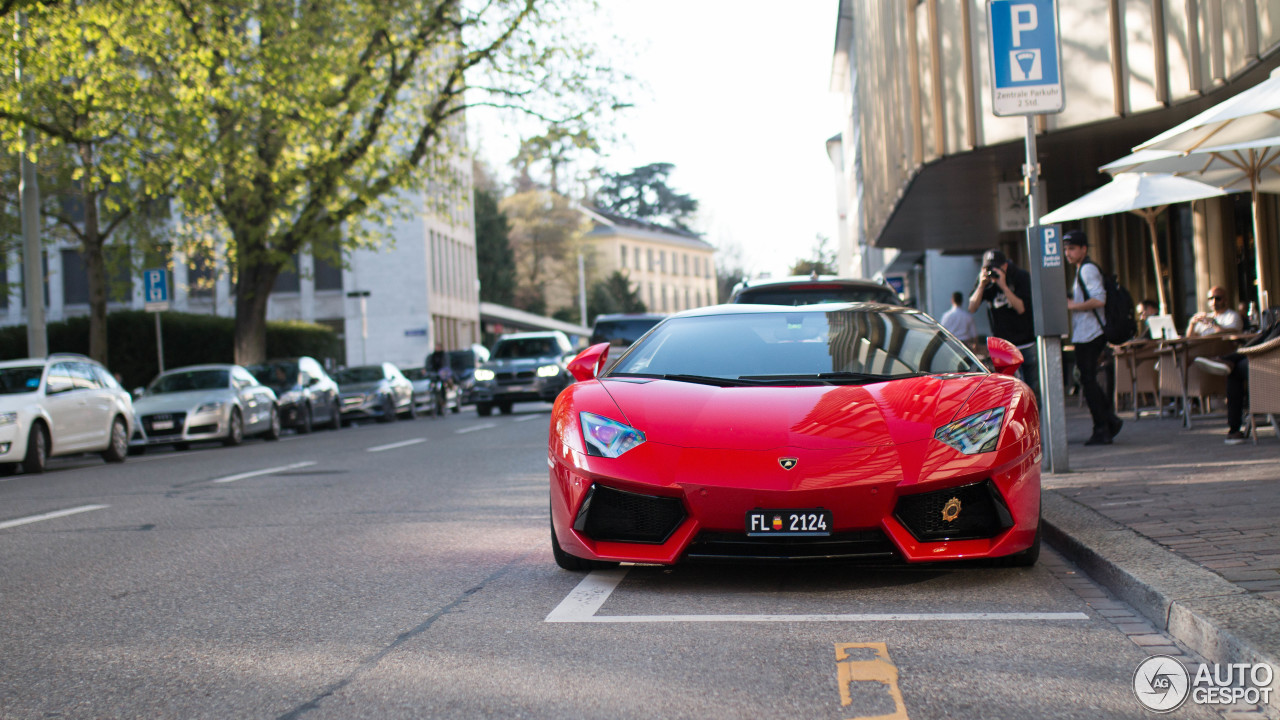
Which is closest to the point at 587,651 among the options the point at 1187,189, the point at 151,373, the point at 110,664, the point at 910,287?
the point at 110,664

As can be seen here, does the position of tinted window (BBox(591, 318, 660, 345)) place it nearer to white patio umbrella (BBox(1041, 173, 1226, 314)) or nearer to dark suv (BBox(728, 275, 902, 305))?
white patio umbrella (BBox(1041, 173, 1226, 314))

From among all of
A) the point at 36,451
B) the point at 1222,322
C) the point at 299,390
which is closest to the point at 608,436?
the point at 1222,322

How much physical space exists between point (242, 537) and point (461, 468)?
4865mm

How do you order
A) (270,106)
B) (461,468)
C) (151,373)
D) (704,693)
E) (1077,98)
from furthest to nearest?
(151,373), (270,106), (1077,98), (461,468), (704,693)

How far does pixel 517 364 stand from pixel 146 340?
50.6 ft

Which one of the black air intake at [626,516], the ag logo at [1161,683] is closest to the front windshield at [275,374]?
the black air intake at [626,516]

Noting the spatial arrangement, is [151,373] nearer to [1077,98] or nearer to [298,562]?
[1077,98]

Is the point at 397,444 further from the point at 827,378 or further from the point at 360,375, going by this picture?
the point at 360,375

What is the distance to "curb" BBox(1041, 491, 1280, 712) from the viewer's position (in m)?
3.97

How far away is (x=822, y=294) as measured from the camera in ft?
33.0

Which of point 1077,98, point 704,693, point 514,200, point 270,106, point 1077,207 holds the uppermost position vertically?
point 514,200

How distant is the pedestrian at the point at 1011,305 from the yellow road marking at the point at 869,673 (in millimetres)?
6449

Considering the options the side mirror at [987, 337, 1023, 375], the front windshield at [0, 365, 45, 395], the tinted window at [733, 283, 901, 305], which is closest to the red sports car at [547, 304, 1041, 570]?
the side mirror at [987, 337, 1023, 375]

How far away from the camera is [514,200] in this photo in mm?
85250
